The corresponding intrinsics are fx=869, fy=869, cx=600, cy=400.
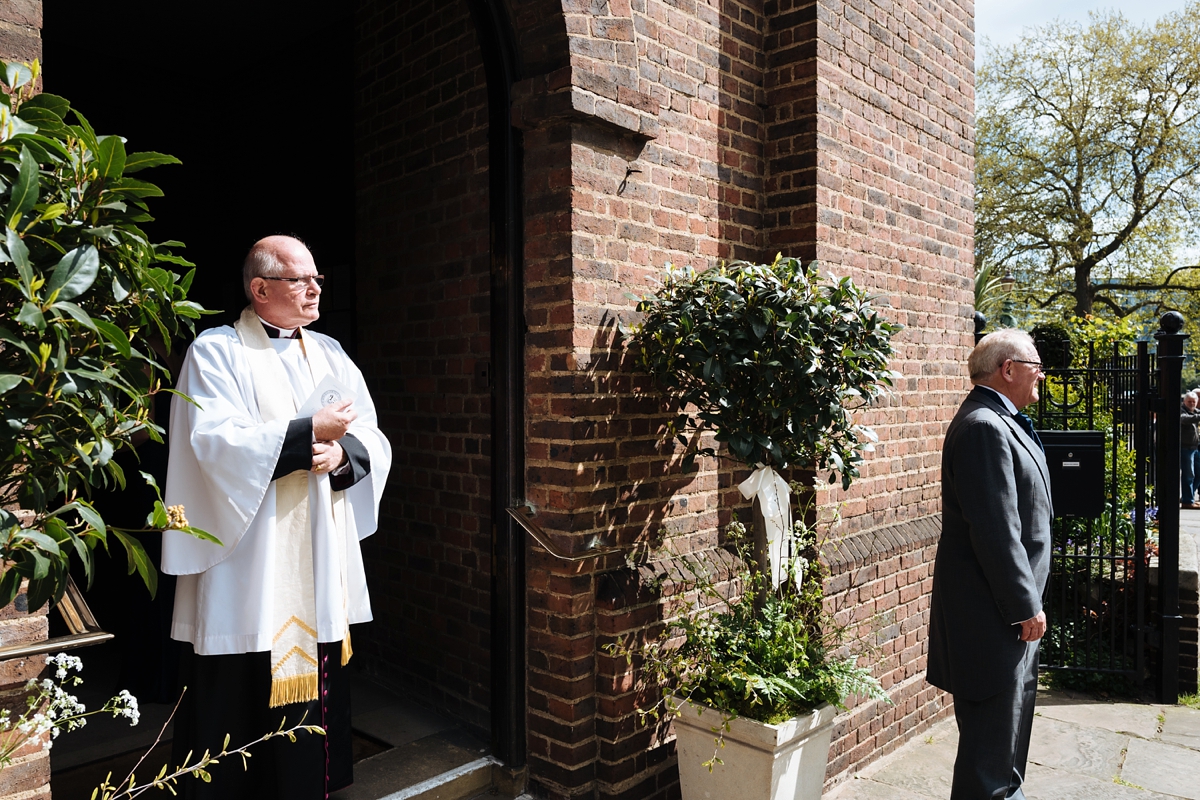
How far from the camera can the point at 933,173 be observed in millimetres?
5371

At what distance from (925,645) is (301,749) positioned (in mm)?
3809

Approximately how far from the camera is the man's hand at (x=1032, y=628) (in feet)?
10.6

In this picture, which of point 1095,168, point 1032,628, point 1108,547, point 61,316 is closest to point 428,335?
point 1032,628

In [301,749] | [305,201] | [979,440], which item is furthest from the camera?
[305,201]

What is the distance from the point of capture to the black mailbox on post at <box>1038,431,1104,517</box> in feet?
18.5

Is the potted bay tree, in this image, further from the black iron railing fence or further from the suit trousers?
the black iron railing fence

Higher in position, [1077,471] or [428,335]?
[428,335]

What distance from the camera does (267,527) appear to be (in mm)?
2783

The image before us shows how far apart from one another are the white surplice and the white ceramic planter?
4.60 ft

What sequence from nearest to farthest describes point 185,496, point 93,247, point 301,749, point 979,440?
1. point 93,247
2. point 185,496
3. point 301,749
4. point 979,440

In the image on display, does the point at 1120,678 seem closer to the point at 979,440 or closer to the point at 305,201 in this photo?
the point at 979,440

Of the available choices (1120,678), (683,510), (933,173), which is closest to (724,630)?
(683,510)

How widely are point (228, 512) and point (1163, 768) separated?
4876mm

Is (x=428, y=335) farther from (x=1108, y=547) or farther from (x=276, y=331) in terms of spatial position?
(x=1108, y=547)
